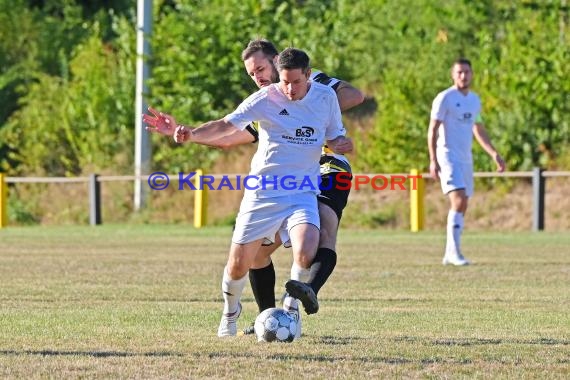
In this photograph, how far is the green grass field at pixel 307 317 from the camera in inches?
291

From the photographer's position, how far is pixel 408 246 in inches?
814

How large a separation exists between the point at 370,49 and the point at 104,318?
1082 inches

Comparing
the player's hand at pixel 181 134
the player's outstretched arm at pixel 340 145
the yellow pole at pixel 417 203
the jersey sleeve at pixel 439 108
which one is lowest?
the yellow pole at pixel 417 203

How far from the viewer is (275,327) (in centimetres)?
847

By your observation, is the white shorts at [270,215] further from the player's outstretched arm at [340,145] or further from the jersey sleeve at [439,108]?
the jersey sleeve at [439,108]

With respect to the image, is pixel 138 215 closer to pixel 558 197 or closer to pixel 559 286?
pixel 558 197

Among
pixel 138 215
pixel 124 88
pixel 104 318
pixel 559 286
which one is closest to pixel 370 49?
pixel 124 88

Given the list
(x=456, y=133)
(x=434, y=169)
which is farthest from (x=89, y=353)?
(x=456, y=133)

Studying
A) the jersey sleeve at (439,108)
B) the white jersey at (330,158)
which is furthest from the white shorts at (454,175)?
the white jersey at (330,158)

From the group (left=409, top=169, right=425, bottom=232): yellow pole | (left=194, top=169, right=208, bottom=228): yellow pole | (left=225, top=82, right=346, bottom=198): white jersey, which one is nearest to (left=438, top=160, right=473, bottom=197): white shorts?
(left=225, top=82, right=346, bottom=198): white jersey

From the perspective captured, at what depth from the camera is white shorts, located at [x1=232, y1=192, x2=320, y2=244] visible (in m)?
8.74

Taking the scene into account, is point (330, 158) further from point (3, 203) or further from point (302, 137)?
point (3, 203)

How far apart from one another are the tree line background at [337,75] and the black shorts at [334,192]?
65.3 ft

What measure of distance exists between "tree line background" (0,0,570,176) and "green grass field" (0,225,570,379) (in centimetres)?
1029
